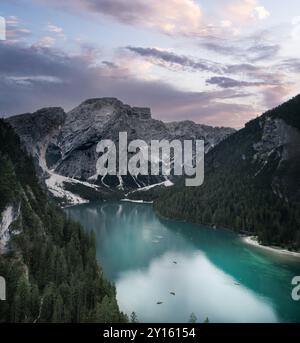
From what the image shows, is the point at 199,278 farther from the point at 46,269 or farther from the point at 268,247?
the point at 268,247

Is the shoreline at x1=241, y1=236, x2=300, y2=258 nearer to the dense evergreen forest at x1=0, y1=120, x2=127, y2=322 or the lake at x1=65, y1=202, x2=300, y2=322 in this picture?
the lake at x1=65, y1=202, x2=300, y2=322

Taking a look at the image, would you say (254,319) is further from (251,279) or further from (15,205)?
(15,205)

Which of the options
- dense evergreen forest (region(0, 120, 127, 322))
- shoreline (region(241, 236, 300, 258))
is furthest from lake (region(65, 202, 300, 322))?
Answer: dense evergreen forest (region(0, 120, 127, 322))

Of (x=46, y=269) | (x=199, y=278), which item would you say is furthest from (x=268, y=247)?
(x=46, y=269)

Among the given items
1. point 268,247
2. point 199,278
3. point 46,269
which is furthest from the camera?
point 268,247

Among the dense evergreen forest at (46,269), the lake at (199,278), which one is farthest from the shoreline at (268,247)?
the dense evergreen forest at (46,269)
